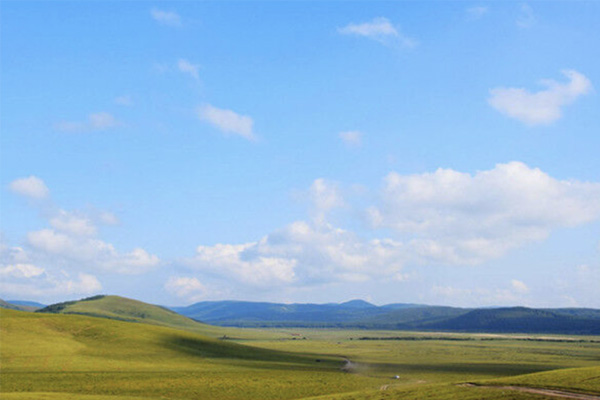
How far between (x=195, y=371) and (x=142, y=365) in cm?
1486

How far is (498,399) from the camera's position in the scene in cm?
4997

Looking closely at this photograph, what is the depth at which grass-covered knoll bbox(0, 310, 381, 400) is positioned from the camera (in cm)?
8525

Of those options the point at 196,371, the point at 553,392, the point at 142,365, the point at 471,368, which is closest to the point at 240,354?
the point at 142,365

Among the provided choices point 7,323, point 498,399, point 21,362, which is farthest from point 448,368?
point 7,323

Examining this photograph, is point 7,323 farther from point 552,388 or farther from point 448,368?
point 552,388

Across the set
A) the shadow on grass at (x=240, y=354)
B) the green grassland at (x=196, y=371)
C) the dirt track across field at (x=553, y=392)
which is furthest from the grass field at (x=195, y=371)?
the dirt track across field at (x=553, y=392)

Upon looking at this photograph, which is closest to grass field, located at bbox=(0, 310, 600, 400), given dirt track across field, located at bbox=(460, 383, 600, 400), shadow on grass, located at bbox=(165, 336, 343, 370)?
shadow on grass, located at bbox=(165, 336, 343, 370)

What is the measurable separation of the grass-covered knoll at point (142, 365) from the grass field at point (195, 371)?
0.62 feet

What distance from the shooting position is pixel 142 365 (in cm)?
11450

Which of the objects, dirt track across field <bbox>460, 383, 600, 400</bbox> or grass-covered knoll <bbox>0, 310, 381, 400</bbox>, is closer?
dirt track across field <bbox>460, 383, 600, 400</bbox>

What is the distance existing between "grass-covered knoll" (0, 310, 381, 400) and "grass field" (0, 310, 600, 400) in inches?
7.5

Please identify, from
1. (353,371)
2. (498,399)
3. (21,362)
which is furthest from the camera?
(353,371)

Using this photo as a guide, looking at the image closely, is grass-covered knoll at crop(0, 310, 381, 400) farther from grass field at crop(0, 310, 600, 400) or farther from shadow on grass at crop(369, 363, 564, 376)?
shadow on grass at crop(369, 363, 564, 376)

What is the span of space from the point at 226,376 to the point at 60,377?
29720 mm
